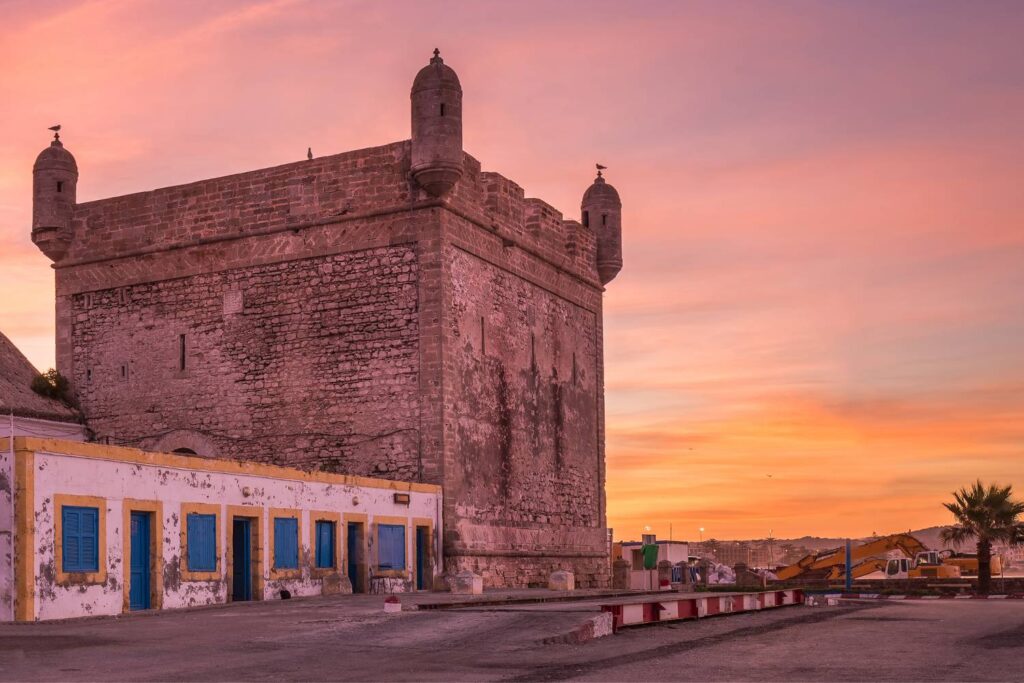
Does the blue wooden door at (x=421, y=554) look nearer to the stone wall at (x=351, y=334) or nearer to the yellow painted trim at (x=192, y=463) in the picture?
the stone wall at (x=351, y=334)

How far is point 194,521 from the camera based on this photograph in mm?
21875

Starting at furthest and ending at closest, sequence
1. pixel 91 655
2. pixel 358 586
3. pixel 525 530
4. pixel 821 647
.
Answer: pixel 525 530
pixel 358 586
pixel 821 647
pixel 91 655

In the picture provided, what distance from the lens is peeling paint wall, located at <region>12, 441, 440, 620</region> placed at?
18.8 m

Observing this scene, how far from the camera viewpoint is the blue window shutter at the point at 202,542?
21750 millimetres

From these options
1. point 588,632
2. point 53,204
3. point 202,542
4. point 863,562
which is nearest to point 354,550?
point 202,542

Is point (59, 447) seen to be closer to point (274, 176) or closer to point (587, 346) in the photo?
point (274, 176)

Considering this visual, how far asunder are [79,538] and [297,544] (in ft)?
17.7

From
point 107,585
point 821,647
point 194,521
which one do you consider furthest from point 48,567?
point 821,647

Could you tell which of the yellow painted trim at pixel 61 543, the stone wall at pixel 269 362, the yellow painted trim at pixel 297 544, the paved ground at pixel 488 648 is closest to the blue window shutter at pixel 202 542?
the yellow painted trim at pixel 297 544

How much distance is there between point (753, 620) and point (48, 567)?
1035 cm

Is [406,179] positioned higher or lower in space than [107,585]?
higher

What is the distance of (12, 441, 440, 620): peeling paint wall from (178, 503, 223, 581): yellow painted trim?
4 cm

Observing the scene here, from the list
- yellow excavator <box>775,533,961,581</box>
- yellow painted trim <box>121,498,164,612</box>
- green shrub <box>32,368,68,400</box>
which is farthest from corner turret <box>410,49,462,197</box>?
yellow excavator <box>775,533,961,581</box>

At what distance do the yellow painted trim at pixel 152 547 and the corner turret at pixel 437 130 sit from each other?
1038 centimetres
